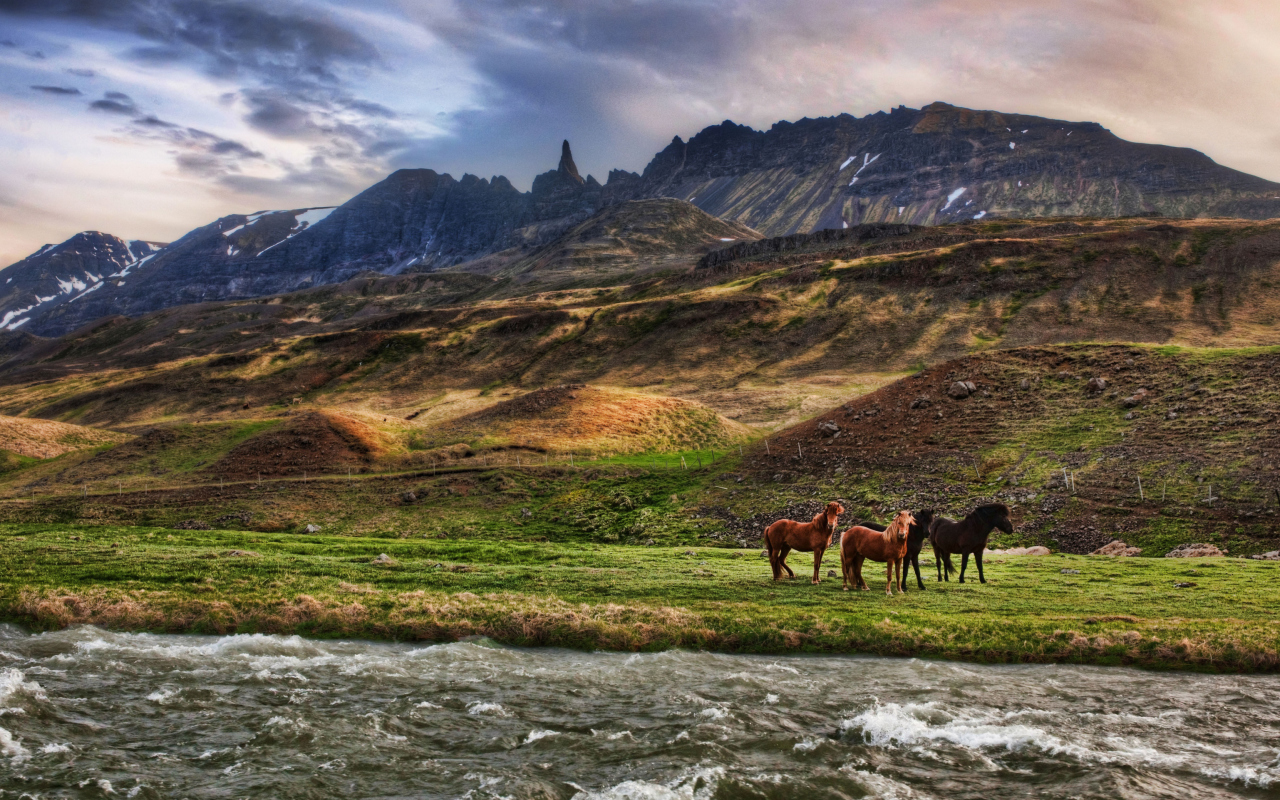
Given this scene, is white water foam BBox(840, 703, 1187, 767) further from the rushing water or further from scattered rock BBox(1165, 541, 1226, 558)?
scattered rock BBox(1165, 541, 1226, 558)

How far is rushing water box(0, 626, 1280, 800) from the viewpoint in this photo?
13.3 m

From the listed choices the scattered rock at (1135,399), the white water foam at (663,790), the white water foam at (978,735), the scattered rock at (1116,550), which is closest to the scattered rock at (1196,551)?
the scattered rock at (1116,550)

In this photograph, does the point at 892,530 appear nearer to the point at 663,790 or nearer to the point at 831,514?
the point at 831,514

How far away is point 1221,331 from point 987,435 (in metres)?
79.9

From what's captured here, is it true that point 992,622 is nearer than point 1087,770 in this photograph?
No

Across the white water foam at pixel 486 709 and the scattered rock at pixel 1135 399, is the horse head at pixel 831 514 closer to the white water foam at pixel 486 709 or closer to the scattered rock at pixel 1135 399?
the white water foam at pixel 486 709

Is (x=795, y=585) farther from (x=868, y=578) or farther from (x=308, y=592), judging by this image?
(x=308, y=592)

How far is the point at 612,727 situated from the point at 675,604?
917 cm

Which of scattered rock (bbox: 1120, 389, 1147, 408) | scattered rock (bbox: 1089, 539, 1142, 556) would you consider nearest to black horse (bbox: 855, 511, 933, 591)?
scattered rock (bbox: 1089, 539, 1142, 556)

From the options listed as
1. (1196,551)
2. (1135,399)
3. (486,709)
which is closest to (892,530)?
(486,709)

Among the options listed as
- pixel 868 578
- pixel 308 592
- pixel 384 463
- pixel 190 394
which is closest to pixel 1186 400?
pixel 868 578

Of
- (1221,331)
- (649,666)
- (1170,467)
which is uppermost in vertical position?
(1221,331)

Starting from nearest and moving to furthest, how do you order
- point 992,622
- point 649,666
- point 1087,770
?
point 1087,770 < point 649,666 < point 992,622

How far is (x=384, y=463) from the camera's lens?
63.0m
